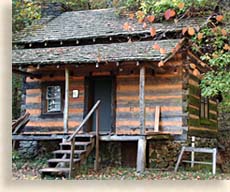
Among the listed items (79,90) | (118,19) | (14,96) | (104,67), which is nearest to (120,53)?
(104,67)

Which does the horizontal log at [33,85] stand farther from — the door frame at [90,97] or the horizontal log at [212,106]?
the horizontal log at [212,106]

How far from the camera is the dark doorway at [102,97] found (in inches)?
466

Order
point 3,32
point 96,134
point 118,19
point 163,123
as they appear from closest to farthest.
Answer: point 3,32 < point 96,134 < point 163,123 < point 118,19

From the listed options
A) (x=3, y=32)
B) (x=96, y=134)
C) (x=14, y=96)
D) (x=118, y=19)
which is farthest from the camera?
(x=14, y=96)

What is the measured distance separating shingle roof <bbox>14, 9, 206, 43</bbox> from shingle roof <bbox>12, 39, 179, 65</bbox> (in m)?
0.61

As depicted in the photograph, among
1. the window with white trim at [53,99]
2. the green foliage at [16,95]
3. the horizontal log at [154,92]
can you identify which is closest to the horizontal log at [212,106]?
the horizontal log at [154,92]

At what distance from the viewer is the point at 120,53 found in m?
10.7

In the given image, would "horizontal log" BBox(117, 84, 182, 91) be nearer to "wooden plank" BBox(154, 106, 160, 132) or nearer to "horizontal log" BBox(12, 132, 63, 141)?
"wooden plank" BBox(154, 106, 160, 132)

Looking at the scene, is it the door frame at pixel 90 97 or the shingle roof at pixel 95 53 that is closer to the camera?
the shingle roof at pixel 95 53

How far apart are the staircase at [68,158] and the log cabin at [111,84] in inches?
1.4

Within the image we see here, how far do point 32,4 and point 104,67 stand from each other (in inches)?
181

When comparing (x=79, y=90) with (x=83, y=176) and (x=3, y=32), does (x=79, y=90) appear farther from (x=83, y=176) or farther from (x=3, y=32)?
(x=3, y=32)

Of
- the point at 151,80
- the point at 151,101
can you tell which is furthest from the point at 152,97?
the point at 151,80

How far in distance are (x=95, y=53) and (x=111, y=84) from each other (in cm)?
116
